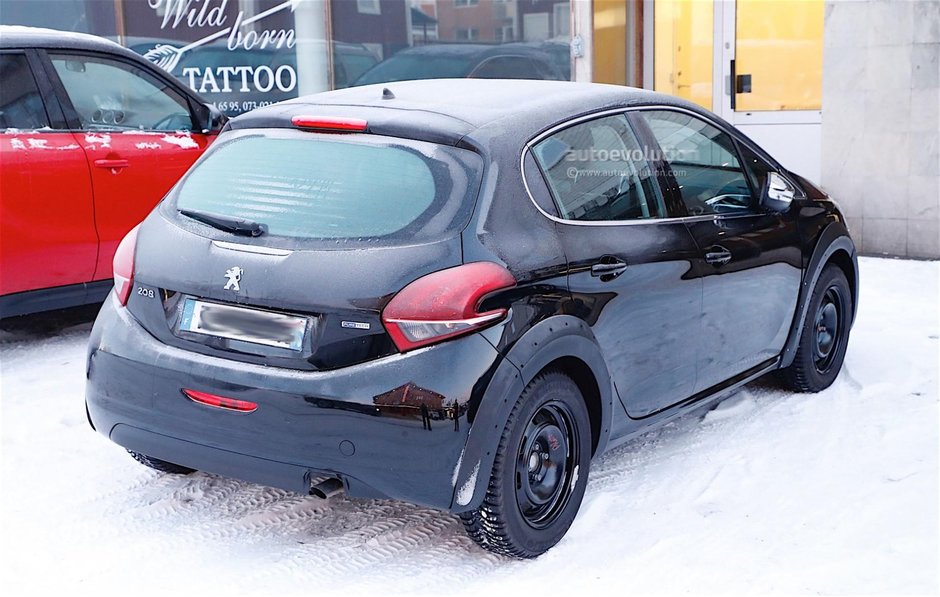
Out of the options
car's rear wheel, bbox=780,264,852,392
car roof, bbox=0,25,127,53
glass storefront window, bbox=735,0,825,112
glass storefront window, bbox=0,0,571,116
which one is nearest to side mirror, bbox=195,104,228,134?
car roof, bbox=0,25,127,53

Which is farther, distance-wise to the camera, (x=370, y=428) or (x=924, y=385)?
(x=924, y=385)

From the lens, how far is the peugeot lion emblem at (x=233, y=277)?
3.59 metres

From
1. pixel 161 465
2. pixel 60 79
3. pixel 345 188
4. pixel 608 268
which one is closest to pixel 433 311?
pixel 345 188

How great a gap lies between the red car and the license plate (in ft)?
9.13

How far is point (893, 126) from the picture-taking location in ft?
29.8

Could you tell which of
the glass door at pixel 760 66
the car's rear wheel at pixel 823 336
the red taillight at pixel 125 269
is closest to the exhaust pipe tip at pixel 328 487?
the red taillight at pixel 125 269

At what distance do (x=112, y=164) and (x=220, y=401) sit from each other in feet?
10.8

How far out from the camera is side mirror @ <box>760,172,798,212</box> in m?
5.08

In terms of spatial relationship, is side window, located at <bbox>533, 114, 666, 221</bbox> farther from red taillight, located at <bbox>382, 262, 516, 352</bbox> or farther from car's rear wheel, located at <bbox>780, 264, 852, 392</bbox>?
car's rear wheel, located at <bbox>780, 264, 852, 392</bbox>

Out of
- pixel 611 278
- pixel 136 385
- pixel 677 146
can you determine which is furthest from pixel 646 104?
pixel 136 385

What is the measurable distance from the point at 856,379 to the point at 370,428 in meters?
3.40

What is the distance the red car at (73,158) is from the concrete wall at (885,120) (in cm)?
541

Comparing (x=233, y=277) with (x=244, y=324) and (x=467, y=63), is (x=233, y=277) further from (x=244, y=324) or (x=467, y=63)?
(x=467, y=63)

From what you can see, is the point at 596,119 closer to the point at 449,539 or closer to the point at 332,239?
the point at 332,239
